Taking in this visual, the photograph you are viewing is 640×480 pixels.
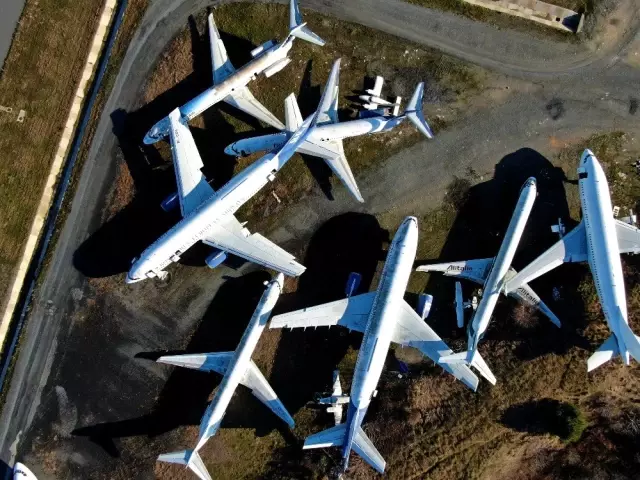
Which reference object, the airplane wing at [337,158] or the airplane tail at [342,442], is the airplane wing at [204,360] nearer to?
the airplane tail at [342,442]

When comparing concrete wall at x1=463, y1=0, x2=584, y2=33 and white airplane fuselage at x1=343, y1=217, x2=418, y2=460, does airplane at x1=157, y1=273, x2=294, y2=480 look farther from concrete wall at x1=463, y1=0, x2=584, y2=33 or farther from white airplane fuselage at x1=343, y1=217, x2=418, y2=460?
concrete wall at x1=463, y1=0, x2=584, y2=33

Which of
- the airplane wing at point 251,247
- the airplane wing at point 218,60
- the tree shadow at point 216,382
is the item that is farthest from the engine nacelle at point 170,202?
the airplane wing at point 218,60

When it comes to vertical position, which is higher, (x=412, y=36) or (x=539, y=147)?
(x=412, y=36)

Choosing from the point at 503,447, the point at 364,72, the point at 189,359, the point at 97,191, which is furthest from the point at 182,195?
the point at 503,447

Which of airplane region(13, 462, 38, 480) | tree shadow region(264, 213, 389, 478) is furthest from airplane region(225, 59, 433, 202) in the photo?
airplane region(13, 462, 38, 480)

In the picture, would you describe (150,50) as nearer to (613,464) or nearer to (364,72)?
(364,72)

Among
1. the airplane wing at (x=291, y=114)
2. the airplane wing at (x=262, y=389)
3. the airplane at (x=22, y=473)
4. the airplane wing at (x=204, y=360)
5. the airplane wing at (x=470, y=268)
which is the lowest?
the airplane at (x=22, y=473)
